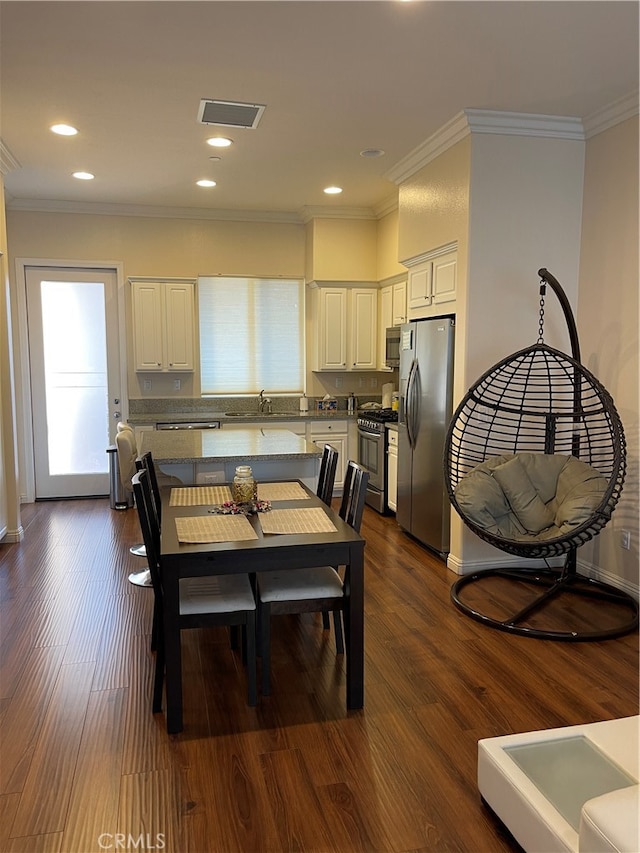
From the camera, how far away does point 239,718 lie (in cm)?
252

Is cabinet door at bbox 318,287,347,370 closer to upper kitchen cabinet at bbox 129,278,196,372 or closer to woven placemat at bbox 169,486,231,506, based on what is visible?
upper kitchen cabinet at bbox 129,278,196,372

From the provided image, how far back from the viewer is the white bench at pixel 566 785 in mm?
1517

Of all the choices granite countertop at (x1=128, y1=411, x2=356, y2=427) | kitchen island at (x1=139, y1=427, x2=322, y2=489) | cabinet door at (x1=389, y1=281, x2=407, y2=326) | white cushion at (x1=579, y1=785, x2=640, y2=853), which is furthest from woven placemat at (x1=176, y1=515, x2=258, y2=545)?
cabinet door at (x1=389, y1=281, x2=407, y2=326)

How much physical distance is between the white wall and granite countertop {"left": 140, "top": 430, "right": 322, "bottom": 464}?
6.13 ft

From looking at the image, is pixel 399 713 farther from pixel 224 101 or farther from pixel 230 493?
pixel 224 101

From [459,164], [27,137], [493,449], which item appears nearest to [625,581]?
[493,449]

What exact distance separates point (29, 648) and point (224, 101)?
3.21 m

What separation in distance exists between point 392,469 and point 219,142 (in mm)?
2991

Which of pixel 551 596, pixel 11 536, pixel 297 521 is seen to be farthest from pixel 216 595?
pixel 11 536

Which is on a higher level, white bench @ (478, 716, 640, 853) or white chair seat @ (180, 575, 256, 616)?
white chair seat @ (180, 575, 256, 616)

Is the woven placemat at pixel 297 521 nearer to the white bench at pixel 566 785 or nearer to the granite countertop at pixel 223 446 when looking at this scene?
the granite countertop at pixel 223 446

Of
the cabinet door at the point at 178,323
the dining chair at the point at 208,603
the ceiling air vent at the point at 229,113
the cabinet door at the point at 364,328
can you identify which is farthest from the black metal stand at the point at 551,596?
the cabinet door at the point at 178,323

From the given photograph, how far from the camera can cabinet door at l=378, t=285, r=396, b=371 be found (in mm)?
6184

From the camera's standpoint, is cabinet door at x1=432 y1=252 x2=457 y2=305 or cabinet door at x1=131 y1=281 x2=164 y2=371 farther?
cabinet door at x1=131 y1=281 x2=164 y2=371
